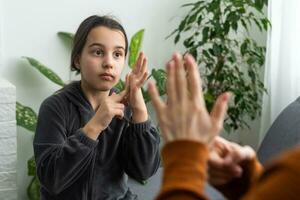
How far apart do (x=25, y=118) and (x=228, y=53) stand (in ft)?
3.77

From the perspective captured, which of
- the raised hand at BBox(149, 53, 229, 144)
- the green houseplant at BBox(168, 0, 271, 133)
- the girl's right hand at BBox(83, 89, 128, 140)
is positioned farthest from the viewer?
the green houseplant at BBox(168, 0, 271, 133)

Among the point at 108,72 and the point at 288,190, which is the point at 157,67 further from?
the point at 288,190

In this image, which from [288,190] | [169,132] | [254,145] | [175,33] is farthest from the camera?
[254,145]

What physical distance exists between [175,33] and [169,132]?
2088mm

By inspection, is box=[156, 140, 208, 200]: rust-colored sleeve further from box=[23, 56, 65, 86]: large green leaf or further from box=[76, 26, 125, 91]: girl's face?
box=[23, 56, 65, 86]: large green leaf

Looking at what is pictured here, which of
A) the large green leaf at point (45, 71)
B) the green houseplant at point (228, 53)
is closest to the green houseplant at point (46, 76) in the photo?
the large green leaf at point (45, 71)

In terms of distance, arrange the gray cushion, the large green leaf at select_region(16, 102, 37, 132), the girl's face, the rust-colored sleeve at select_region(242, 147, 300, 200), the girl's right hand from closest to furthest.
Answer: the rust-colored sleeve at select_region(242, 147, 300, 200)
the girl's right hand
the girl's face
the gray cushion
the large green leaf at select_region(16, 102, 37, 132)

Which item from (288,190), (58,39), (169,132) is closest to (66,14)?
(58,39)

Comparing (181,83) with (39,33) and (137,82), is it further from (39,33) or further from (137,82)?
(39,33)

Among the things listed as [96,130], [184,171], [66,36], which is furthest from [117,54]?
[66,36]

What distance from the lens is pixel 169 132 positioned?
2.11 ft

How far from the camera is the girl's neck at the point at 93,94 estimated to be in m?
1.33

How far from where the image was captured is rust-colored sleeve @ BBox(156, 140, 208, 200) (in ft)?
1.95

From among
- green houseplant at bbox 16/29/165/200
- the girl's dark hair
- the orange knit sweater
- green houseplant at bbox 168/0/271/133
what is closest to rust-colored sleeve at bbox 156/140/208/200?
the orange knit sweater
